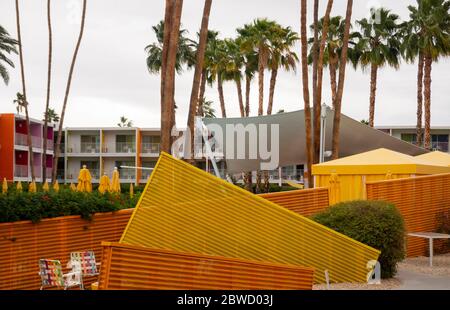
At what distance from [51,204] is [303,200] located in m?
6.10

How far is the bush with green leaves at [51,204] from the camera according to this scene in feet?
41.9

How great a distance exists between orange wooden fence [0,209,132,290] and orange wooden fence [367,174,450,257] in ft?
19.3

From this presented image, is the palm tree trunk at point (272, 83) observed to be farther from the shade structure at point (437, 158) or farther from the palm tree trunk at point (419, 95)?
the shade structure at point (437, 158)

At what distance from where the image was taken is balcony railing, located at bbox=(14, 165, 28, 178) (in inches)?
2307

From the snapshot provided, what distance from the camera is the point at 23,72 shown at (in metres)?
43.0

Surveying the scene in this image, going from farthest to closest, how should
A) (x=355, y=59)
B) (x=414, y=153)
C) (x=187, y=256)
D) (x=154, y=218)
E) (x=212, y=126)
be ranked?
(x=355, y=59) < (x=414, y=153) < (x=212, y=126) < (x=154, y=218) < (x=187, y=256)

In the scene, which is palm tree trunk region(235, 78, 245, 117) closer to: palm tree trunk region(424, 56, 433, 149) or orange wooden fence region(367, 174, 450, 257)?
palm tree trunk region(424, 56, 433, 149)

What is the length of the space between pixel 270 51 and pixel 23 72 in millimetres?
17971

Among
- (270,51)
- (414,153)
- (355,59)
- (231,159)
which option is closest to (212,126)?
(231,159)

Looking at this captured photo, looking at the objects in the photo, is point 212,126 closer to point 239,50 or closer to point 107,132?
point 239,50

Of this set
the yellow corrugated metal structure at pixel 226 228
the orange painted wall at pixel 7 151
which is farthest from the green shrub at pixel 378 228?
the orange painted wall at pixel 7 151

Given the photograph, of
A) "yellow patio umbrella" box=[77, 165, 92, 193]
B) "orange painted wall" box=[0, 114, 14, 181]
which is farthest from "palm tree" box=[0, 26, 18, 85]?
"yellow patio umbrella" box=[77, 165, 92, 193]

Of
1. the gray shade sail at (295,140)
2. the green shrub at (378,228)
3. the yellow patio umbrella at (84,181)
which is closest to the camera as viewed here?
the green shrub at (378,228)

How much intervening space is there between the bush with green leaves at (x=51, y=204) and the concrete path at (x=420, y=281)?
552 cm
